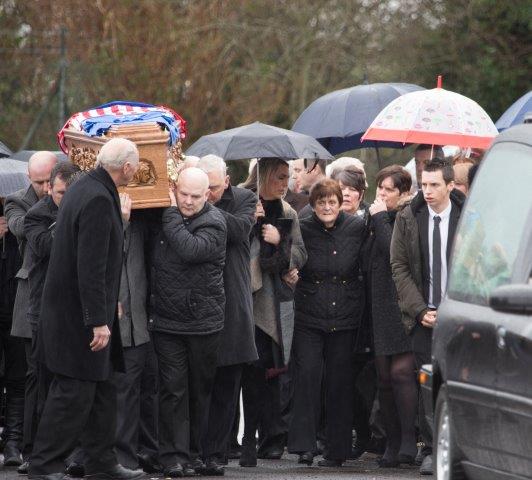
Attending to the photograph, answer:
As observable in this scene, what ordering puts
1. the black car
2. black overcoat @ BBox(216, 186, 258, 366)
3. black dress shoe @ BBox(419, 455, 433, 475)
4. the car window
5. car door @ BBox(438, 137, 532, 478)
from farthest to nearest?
→ 1. black overcoat @ BBox(216, 186, 258, 366)
2. black dress shoe @ BBox(419, 455, 433, 475)
3. the car window
4. car door @ BBox(438, 137, 532, 478)
5. the black car

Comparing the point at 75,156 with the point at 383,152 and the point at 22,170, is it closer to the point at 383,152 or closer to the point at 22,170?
the point at 22,170

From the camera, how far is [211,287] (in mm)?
11414

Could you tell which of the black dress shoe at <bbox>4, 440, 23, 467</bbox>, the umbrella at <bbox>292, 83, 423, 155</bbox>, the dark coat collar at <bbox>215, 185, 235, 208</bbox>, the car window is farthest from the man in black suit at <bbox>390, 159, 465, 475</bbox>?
the umbrella at <bbox>292, 83, 423, 155</bbox>

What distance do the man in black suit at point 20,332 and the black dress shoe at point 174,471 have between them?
1214mm

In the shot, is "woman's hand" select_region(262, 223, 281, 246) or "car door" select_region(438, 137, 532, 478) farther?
"woman's hand" select_region(262, 223, 281, 246)

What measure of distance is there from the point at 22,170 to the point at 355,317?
297 cm

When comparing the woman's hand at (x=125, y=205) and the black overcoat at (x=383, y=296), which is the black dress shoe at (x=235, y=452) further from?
the woman's hand at (x=125, y=205)

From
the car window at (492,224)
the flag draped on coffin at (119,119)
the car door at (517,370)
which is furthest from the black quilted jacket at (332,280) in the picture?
the car door at (517,370)

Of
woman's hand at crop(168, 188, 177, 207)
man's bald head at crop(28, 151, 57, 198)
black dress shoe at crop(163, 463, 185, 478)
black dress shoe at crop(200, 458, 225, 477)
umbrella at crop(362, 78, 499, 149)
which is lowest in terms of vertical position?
black dress shoe at crop(200, 458, 225, 477)

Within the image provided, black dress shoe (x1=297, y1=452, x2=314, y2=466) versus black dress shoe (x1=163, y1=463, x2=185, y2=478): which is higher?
black dress shoe (x1=163, y1=463, x2=185, y2=478)

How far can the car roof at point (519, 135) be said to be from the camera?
26.5 feet

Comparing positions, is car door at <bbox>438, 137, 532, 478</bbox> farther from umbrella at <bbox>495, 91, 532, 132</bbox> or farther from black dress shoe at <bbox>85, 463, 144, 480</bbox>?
umbrella at <bbox>495, 91, 532, 132</bbox>

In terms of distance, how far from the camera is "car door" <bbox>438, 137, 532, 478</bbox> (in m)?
7.71

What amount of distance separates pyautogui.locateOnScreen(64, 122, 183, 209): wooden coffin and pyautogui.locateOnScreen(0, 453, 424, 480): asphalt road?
1803 millimetres
